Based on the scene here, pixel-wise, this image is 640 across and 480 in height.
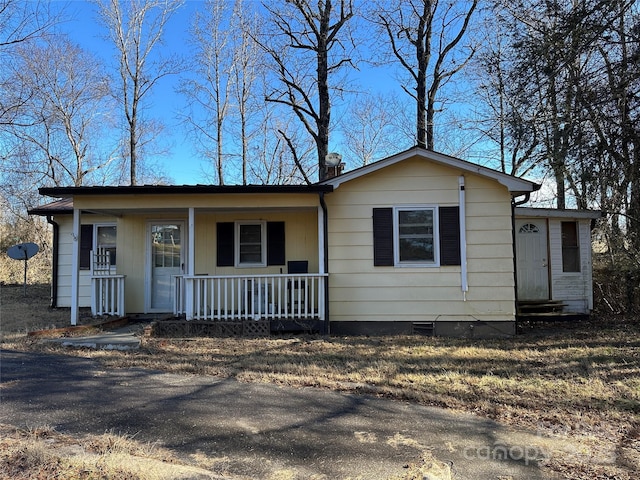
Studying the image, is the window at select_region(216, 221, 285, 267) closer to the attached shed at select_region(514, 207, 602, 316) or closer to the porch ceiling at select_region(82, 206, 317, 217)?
the porch ceiling at select_region(82, 206, 317, 217)

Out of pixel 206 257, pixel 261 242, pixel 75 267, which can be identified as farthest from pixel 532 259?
pixel 75 267

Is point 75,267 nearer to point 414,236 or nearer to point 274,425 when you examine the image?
point 274,425

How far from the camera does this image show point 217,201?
8.41 metres

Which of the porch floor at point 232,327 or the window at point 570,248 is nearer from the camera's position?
the porch floor at point 232,327

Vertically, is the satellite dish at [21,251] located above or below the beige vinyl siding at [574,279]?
above

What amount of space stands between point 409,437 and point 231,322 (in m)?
5.29

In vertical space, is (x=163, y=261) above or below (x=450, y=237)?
below

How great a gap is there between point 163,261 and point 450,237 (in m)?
6.36

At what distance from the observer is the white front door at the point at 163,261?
988 cm

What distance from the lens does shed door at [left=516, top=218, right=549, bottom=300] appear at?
11.0 meters

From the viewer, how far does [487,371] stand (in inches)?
217

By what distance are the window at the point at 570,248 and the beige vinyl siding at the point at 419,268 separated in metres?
3.75

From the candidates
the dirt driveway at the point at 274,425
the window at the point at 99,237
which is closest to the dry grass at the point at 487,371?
the dirt driveway at the point at 274,425

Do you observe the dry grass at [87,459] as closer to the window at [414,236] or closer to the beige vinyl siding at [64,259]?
the window at [414,236]
